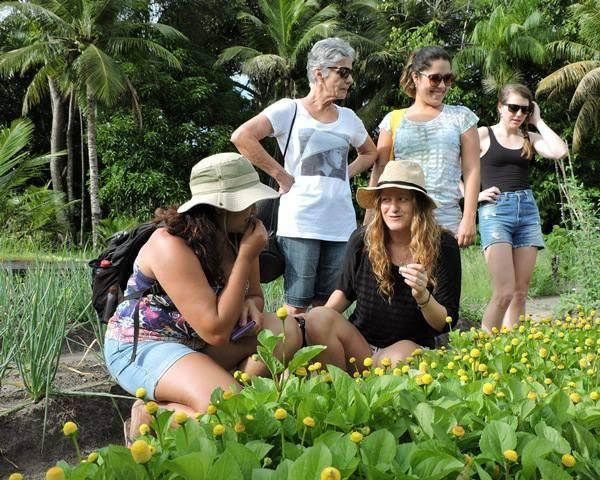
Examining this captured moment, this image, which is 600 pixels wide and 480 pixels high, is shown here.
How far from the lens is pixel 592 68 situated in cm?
1989

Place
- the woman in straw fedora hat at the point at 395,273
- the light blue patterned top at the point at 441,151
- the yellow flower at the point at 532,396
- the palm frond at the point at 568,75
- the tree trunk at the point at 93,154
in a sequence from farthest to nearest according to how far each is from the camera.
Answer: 1. the palm frond at the point at 568,75
2. the tree trunk at the point at 93,154
3. the light blue patterned top at the point at 441,151
4. the woman in straw fedora hat at the point at 395,273
5. the yellow flower at the point at 532,396

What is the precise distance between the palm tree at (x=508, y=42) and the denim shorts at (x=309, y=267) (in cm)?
1875

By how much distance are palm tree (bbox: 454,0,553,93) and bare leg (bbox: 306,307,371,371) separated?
19.4 m

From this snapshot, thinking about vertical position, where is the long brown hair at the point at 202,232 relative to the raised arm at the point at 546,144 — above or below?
below

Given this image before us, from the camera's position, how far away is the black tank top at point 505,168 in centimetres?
392

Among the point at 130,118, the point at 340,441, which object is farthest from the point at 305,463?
the point at 130,118

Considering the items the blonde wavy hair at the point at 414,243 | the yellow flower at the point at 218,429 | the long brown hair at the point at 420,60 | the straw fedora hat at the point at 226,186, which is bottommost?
Answer: the yellow flower at the point at 218,429

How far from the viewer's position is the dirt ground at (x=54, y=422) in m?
2.65

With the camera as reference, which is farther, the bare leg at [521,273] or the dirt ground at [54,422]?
the bare leg at [521,273]

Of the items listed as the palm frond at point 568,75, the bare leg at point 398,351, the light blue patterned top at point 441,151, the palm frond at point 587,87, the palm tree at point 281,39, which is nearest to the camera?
the bare leg at point 398,351

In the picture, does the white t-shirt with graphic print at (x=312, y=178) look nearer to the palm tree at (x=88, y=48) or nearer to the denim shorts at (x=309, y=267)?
the denim shorts at (x=309, y=267)

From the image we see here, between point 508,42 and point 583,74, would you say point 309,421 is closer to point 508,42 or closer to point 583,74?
point 583,74

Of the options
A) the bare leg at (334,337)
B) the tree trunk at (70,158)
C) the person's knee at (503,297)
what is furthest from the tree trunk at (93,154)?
the bare leg at (334,337)

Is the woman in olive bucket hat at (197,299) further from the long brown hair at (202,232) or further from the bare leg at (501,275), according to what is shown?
the bare leg at (501,275)
